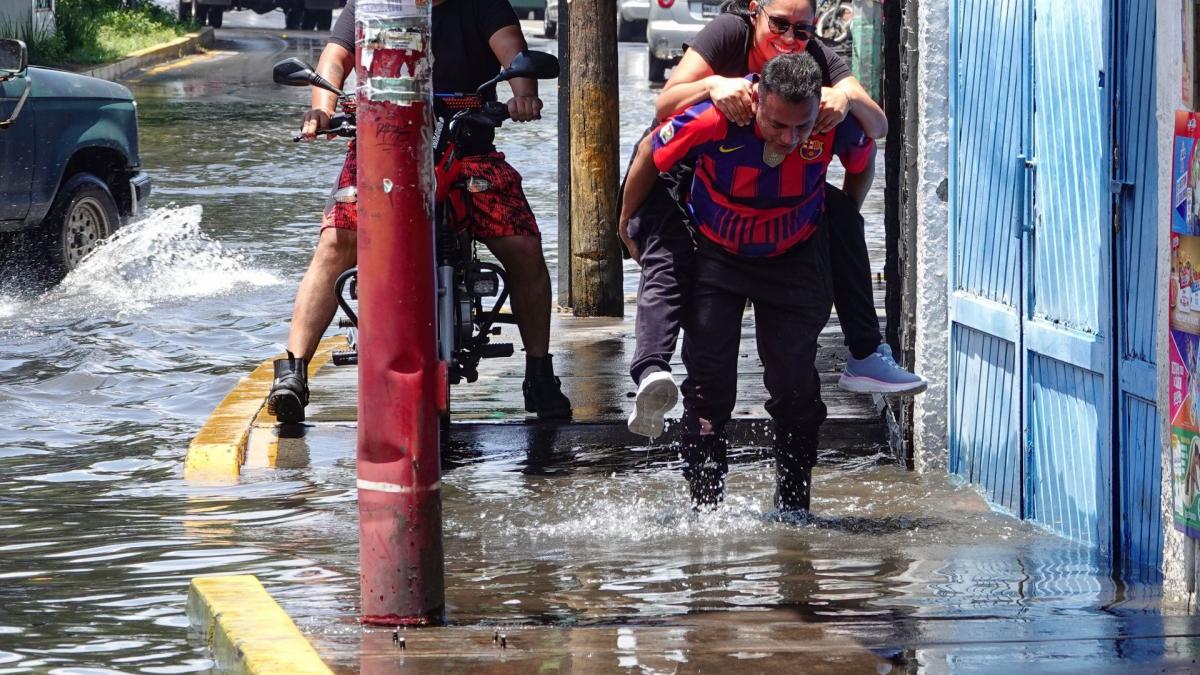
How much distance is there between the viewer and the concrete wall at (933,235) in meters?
6.90

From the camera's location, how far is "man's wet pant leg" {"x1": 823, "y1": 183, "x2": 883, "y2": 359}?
6160 millimetres

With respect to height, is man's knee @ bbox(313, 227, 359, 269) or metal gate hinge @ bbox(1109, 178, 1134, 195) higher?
metal gate hinge @ bbox(1109, 178, 1134, 195)

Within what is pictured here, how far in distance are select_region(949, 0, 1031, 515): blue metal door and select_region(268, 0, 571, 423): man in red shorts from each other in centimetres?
169

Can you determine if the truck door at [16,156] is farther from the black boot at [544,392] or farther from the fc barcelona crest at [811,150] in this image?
the fc barcelona crest at [811,150]

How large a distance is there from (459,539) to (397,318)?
62.2 inches

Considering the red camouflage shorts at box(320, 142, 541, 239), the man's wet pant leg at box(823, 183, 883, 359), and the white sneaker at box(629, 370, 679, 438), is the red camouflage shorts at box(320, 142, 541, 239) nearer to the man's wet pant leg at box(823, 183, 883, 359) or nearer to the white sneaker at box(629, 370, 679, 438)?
the man's wet pant leg at box(823, 183, 883, 359)

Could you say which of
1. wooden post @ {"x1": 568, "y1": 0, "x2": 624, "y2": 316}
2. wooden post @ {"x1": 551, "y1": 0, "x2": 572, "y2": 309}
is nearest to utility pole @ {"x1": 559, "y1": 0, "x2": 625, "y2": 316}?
wooden post @ {"x1": 568, "y1": 0, "x2": 624, "y2": 316}

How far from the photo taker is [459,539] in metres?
6.16

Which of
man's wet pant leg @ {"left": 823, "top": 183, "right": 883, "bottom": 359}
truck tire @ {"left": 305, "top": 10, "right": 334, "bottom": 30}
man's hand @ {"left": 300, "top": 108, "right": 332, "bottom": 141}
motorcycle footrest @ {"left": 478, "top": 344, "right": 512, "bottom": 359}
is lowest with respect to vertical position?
motorcycle footrest @ {"left": 478, "top": 344, "right": 512, "bottom": 359}

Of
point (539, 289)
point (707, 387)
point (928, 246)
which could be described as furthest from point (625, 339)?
point (707, 387)

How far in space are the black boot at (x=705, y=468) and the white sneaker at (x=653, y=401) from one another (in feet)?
1.38

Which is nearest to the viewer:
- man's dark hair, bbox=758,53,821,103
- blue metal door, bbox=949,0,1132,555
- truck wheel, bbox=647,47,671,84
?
man's dark hair, bbox=758,53,821,103

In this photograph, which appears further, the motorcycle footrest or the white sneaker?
the motorcycle footrest

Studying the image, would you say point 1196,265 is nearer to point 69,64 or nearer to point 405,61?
point 405,61
